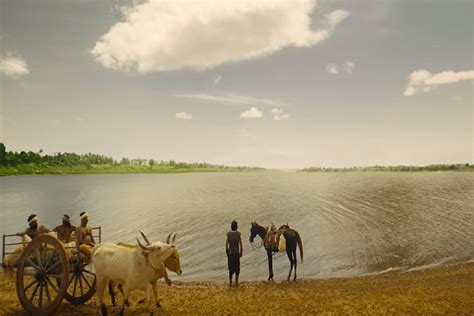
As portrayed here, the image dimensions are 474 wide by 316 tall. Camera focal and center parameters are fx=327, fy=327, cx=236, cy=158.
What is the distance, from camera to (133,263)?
873 centimetres

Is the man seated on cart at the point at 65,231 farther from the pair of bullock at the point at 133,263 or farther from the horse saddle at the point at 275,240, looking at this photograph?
the horse saddle at the point at 275,240

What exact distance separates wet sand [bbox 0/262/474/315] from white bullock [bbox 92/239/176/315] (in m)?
1.76

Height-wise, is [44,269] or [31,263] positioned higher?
[31,263]

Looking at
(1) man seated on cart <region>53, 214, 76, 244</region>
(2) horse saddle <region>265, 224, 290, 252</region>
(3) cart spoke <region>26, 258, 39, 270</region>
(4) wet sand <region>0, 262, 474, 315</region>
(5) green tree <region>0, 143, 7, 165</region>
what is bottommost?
(4) wet sand <region>0, 262, 474, 315</region>

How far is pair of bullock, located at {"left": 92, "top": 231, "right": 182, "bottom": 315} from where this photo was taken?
28.1 feet

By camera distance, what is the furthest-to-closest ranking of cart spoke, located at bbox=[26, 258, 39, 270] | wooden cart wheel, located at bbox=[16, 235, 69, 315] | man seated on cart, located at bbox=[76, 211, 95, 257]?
man seated on cart, located at bbox=[76, 211, 95, 257] < cart spoke, located at bbox=[26, 258, 39, 270] < wooden cart wheel, located at bbox=[16, 235, 69, 315]

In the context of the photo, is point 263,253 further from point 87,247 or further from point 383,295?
point 87,247

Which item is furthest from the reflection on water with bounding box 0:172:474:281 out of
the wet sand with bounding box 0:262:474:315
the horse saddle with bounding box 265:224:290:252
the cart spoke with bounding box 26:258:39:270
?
the cart spoke with bounding box 26:258:39:270

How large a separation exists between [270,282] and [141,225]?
78.7 ft

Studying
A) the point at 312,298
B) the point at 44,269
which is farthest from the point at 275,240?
the point at 44,269

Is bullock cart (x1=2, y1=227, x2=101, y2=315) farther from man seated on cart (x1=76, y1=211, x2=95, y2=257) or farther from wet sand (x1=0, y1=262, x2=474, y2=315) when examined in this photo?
wet sand (x1=0, y1=262, x2=474, y2=315)

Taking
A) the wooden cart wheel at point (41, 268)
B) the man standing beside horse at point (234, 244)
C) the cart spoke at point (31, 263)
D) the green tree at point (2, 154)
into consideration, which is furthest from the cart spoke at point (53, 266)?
the green tree at point (2, 154)

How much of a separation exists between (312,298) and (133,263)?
7122 millimetres

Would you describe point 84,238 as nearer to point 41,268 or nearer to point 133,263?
point 41,268
